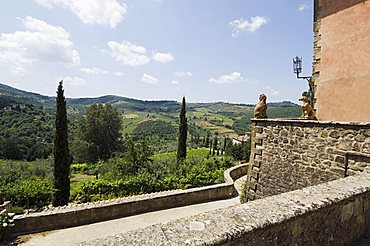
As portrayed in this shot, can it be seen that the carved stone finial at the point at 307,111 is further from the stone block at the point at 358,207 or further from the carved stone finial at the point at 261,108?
the stone block at the point at 358,207

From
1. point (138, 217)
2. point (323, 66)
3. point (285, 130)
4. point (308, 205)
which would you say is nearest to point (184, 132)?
point (138, 217)

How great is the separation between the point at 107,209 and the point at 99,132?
94.7 ft

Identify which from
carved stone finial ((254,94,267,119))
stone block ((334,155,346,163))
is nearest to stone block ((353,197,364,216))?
stone block ((334,155,346,163))

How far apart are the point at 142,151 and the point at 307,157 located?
11.8m

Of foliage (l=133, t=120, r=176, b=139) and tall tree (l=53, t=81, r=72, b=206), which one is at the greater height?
tall tree (l=53, t=81, r=72, b=206)

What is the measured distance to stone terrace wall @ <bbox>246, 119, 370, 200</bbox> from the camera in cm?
471

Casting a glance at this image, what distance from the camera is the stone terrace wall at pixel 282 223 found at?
1631 mm

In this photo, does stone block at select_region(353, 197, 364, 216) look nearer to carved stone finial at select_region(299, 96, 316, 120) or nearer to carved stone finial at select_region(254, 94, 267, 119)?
carved stone finial at select_region(254, 94, 267, 119)

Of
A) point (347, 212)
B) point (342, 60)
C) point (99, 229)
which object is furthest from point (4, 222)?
point (342, 60)

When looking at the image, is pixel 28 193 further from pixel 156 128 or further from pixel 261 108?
pixel 156 128

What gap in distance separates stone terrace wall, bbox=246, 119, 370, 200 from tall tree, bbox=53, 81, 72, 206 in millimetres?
9339

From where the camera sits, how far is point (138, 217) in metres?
9.23

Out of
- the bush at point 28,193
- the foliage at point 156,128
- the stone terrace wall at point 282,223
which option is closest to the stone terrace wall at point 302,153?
the stone terrace wall at point 282,223

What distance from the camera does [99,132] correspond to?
3616cm
